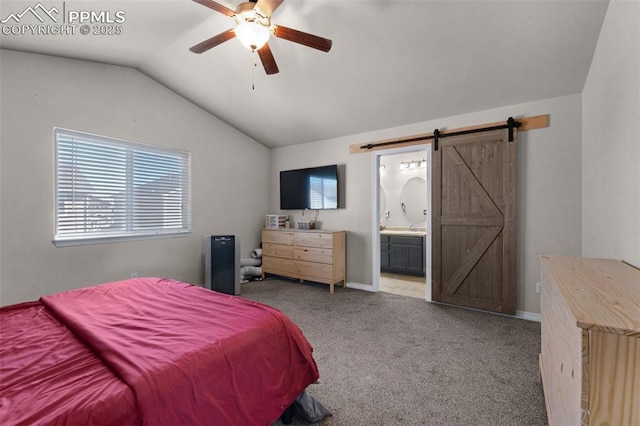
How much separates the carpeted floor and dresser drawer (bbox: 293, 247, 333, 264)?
0.72m

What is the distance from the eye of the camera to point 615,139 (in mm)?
1695

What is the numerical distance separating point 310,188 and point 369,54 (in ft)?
7.90

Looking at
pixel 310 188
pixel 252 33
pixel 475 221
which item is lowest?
pixel 475 221

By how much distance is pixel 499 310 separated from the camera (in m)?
3.27

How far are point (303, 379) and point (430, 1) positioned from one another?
2848 millimetres

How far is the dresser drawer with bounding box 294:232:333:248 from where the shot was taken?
4.26 metres

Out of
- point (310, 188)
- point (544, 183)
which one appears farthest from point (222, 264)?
point (544, 183)

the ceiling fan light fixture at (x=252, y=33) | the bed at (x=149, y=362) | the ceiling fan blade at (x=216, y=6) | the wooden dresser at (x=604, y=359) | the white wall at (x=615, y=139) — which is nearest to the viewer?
the wooden dresser at (x=604, y=359)

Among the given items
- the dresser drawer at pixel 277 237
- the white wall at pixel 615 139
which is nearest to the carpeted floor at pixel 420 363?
the white wall at pixel 615 139

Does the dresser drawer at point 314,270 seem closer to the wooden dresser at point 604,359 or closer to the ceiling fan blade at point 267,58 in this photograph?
the ceiling fan blade at point 267,58

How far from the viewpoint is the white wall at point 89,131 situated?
111 inches

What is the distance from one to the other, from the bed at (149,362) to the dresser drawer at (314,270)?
2557 millimetres

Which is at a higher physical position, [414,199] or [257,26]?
[257,26]

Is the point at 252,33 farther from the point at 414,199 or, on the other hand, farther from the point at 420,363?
the point at 414,199
